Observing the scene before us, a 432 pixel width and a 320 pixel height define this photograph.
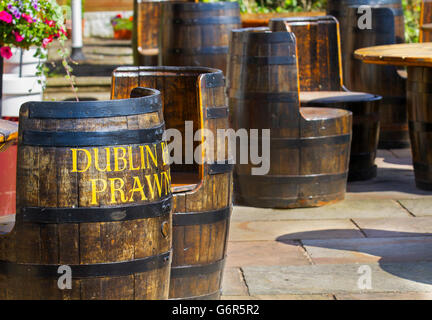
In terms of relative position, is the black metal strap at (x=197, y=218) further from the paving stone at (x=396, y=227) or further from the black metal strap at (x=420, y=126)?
the black metal strap at (x=420, y=126)

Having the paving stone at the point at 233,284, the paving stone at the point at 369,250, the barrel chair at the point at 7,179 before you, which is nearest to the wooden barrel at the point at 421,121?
the paving stone at the point at 369,250

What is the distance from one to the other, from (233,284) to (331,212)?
1678mm

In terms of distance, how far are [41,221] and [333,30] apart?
463cm

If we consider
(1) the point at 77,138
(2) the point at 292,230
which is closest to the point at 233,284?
(2) the point at 292,230

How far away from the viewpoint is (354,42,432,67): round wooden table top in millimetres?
5586

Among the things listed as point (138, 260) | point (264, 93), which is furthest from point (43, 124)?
point (264, 93)

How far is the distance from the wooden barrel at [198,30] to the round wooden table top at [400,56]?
6.37 feet

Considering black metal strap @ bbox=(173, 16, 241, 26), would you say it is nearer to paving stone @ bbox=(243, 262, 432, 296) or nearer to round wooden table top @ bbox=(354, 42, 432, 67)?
round wooden table top @ bbox=(354, 42, 432, 67)

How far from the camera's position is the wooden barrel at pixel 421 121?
636cm

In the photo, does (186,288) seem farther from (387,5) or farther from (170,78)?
(387,5)

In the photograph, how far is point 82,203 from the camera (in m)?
3.11

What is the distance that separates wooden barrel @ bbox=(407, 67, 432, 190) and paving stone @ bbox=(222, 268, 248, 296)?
7.65 feet

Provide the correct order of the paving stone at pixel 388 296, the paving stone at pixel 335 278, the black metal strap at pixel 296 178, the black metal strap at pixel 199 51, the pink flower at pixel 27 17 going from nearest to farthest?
the paving stone at pixel 388 296 < the paving stone at pixel 335 278 < the pink flower at pixel 27 17 < the black metal strap at pixel 296 178 < the black metal strap at pixel 199 51

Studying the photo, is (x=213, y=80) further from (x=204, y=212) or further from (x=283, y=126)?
(x=283, y=126)
